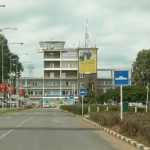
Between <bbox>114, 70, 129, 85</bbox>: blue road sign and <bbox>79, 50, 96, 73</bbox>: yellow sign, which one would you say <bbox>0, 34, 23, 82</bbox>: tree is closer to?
<bbox>79, 50, 96, 73</bbox>: yellow sign

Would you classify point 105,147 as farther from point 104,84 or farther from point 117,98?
point 104,84

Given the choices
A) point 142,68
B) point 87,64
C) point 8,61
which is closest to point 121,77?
point 87,64

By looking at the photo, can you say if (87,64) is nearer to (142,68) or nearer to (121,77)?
(142,68)

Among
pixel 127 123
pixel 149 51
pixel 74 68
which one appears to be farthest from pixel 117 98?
pixel 127 123

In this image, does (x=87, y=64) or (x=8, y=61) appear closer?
(x=87, y=64)

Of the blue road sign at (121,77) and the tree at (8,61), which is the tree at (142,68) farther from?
the blue road sign at (121,77)

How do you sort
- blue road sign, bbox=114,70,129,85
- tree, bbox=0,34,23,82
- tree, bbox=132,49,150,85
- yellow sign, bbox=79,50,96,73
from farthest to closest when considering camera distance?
tree, bbox=0,34,23,82 < tree, bbox=132,49,150,85 < yellow sign, bbox=79,50,96,73 < blue road sign, bbox=114,70,129,85

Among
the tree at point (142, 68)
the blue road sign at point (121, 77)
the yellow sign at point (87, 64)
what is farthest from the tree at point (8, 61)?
the blue road sign at point (121, 77)

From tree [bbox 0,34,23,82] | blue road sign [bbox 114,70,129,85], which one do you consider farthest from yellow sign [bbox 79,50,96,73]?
blue road sign [bbox 114,70,129,85]

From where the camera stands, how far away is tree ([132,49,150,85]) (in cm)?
13664

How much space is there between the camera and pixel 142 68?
137375mm

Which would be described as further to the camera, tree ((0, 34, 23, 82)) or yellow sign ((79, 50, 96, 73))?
tree ((0, 34, 23, 82))

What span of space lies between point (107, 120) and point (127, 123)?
1026 centimetres

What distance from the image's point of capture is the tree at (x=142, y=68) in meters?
137
